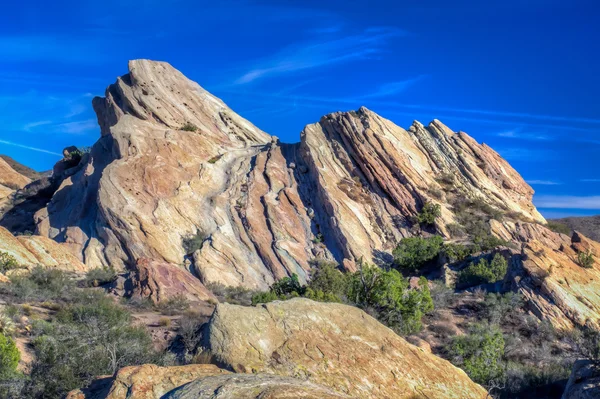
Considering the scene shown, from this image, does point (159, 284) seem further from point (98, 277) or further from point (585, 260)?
point (585, 260)

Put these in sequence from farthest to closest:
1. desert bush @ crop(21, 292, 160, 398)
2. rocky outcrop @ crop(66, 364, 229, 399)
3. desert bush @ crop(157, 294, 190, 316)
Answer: desert bush @ crop(157, 294, 190, 316) → desert bush @ crop(21, 292, 160, 398) → rocky outcrop @ crop(66, 364, 229, 399)

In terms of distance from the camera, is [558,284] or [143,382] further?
[558,284]

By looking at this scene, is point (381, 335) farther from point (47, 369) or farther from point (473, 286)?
point (473, 286)

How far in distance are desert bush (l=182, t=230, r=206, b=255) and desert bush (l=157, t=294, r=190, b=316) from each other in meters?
7.63

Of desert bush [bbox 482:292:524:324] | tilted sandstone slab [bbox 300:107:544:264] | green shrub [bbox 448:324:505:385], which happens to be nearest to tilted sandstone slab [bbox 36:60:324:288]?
tilted sandstone slab [bbox 300:107:544:264]

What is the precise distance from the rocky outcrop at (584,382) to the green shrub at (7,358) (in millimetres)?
8943

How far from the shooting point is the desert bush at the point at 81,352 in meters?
8.64

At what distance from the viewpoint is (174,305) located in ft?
69.2

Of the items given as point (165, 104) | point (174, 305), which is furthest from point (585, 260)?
point (165, 104)

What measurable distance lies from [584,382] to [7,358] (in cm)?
960

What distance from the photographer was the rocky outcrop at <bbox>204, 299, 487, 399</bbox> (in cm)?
789

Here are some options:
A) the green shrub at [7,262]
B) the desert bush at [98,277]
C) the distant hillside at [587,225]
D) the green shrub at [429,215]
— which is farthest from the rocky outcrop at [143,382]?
the distant hillside at [587,225]

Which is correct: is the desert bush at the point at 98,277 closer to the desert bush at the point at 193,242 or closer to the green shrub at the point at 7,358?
the desert bush at the point at 193,242

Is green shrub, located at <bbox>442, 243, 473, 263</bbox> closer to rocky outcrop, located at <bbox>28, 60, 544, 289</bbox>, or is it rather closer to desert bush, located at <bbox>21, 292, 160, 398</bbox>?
rocky outcrop, located at <bbox>28, 60, 544, 289</bbox>
